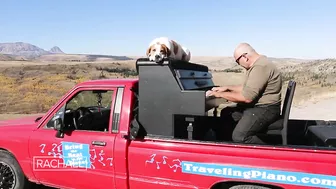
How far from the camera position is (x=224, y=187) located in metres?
3.65

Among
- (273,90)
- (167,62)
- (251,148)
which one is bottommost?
(251,148)

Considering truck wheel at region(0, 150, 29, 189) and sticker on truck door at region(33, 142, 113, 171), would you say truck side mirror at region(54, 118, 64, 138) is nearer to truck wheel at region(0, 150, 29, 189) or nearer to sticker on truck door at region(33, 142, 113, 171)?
sticker on truck door at region(33, 142, 113, 171)

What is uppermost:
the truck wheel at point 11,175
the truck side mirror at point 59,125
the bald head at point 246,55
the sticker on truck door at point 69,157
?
the bald head at point 246,55

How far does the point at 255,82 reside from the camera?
3918 millimetres

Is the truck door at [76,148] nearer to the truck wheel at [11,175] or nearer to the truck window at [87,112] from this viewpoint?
the truck window at [87,112]

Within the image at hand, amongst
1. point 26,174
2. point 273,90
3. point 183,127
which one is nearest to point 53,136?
point 26,174

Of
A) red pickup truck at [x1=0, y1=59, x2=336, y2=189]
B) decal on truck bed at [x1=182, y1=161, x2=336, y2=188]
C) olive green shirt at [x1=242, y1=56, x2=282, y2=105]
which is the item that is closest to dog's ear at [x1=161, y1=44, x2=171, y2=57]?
red pickup truck at [x1=0, y1=59, x2=336, y2=189]

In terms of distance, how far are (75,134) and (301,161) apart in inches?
105

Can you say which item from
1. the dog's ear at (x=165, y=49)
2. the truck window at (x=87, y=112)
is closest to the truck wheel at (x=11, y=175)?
the truck window at (x=87, y=112)

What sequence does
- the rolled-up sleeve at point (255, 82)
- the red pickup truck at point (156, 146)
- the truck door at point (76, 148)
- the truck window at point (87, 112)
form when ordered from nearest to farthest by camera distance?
1. the red pickup truck at point (156, 146)
2. the rolled-up sleeve at point (255, 82)
3. the truck door at point (76, 148)
4. the truck window at point (87, 112)

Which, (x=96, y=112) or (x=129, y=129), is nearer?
(x=129, y=129)

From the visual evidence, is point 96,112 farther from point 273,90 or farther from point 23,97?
point 23,97

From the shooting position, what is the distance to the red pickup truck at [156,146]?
3.35 m

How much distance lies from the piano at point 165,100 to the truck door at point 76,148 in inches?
16.6
